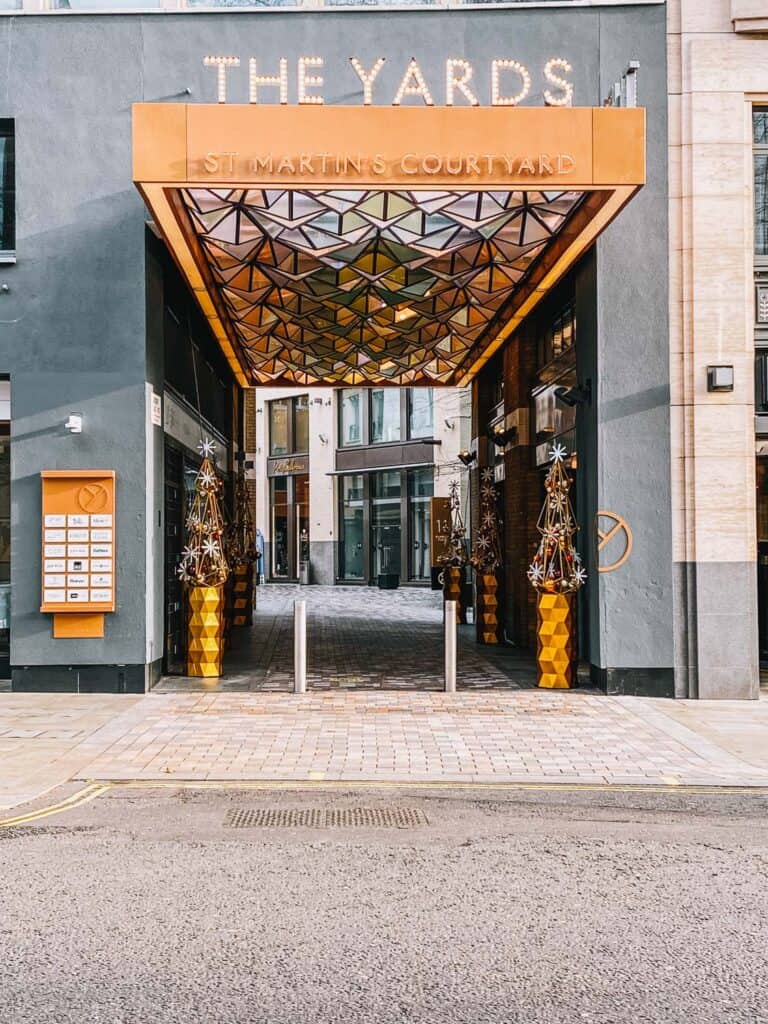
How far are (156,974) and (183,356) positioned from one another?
36.7 ft

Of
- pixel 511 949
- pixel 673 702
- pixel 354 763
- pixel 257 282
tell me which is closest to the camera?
pixel 511 949

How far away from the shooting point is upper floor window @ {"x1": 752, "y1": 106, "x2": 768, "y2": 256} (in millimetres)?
12086

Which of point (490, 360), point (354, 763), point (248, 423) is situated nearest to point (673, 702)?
point (354, 763)

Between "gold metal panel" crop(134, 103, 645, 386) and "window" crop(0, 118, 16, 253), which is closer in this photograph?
"gold metal panel" crop(134, 103, 645, 386)

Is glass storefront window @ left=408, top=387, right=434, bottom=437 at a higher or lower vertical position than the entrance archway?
higher

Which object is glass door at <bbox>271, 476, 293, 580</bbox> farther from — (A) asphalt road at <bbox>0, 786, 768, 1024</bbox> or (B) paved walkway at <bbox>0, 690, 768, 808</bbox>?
(A) asphalt road at <bbox>0, 786, 768, 1024</bbox>

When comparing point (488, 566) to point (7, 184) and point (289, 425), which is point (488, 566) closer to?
point (7, 184)

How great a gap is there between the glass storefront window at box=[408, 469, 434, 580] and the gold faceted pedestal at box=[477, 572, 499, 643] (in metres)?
18.9

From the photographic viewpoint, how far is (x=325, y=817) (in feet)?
22.4

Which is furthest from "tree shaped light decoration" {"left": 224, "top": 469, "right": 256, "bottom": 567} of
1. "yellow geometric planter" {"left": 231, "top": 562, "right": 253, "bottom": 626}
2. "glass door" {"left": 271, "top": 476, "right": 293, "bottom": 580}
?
"glass door" {"left": 271, "top": 476, "right": 293, "bottom": 580}

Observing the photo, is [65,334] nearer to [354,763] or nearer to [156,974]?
[354,763]

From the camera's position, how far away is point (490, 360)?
18953mm

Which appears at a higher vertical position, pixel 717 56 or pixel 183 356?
pixel 717 56

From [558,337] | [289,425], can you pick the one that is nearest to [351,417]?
[289,425]
